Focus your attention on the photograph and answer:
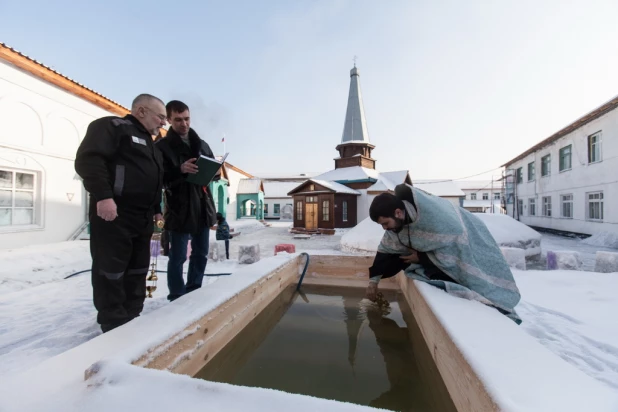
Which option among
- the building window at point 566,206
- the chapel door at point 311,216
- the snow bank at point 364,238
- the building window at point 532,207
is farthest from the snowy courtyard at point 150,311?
the building window at point 532,207

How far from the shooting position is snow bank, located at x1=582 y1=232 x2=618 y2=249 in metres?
10.4

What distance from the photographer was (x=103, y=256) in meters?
1.87

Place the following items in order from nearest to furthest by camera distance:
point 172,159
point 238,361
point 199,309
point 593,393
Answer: point 593,393 < point 199,309 < point 238,361 < point 172,159

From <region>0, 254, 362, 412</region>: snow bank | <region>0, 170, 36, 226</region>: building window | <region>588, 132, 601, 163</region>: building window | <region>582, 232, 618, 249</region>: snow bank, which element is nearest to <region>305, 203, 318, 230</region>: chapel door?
<region>582, 232, 618, 249</region>: snow bank

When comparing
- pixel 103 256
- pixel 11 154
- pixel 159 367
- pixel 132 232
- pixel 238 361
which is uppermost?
pixel 11 154

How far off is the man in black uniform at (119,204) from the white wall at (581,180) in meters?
15.4

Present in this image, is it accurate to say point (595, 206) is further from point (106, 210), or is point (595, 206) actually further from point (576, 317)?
point (106, 210)

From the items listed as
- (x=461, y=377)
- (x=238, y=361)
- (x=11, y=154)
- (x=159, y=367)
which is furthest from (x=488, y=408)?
(x=11, y=154)

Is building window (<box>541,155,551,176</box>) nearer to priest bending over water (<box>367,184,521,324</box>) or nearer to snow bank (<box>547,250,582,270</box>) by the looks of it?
snow bank (<box>547,250,582,270</box>)

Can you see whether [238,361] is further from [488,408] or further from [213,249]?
[213,249]

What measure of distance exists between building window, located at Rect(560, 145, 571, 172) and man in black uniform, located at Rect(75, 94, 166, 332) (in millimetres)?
18696

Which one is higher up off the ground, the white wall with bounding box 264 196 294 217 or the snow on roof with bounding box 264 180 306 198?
the snow on roof with bounding box 264 180 306 198

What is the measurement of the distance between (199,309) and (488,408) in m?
1.56

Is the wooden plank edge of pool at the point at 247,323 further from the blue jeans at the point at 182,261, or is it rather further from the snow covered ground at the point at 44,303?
the snow covered ground at the point at 44,303
